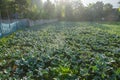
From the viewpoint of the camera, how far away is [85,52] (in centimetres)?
980

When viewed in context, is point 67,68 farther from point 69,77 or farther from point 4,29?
point 4,29

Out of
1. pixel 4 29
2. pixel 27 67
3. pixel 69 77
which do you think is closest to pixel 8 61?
pixel 27 67

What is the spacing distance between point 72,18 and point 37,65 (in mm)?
53673

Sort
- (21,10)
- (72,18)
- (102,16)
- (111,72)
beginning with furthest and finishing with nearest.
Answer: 1. (102,16)
2. (72,18)
3. (21,10)
4. (111,72)

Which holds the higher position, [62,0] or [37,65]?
[62,0]

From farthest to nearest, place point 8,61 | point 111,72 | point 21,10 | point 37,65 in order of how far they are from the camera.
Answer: point 21,10, point 8,61, point 37,65, point 111,72

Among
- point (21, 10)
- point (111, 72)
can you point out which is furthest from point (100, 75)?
point (21, 10)

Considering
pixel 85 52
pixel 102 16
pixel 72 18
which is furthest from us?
pixel 102 16

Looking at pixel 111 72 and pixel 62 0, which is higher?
pixel 62 0

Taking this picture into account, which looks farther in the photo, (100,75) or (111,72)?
(111,72)

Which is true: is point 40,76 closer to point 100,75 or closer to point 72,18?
point 100,75

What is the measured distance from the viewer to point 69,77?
248 inches

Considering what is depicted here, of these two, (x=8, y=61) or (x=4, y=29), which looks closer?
(x=8, y=61)

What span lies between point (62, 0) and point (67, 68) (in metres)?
58.6
